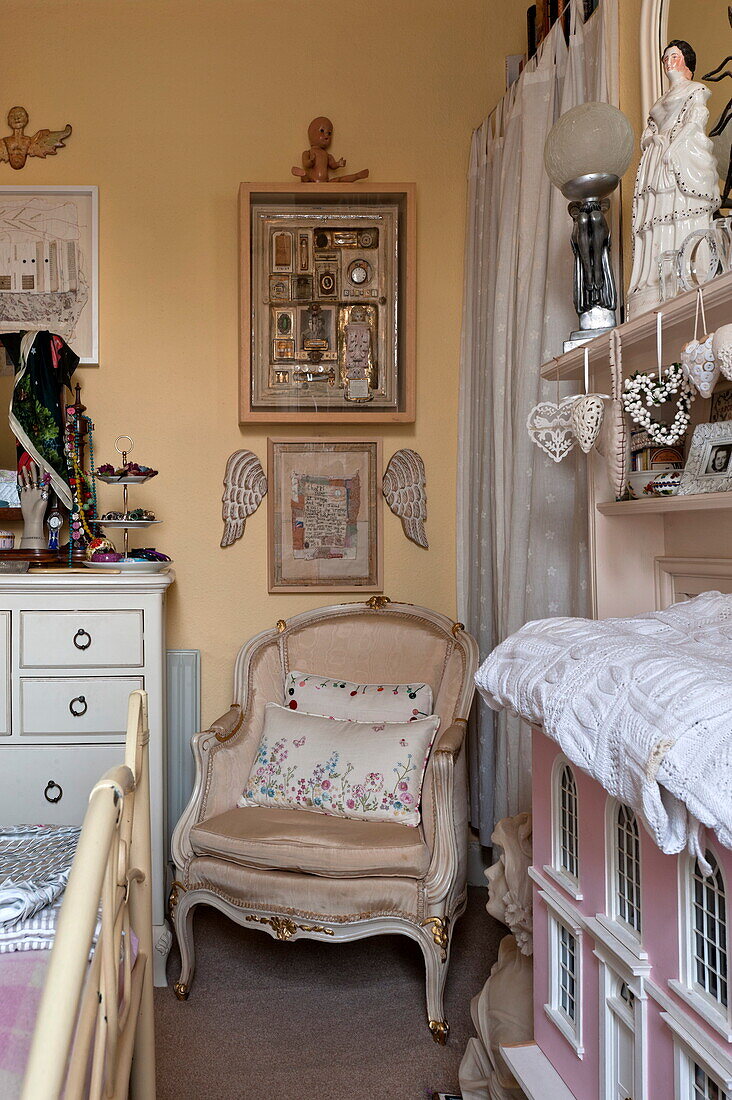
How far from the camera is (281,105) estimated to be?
131 inches

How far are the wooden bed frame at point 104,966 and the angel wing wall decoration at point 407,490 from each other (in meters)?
1.91

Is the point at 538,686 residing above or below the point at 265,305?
below

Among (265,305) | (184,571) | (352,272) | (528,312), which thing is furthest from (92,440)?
(528,312)

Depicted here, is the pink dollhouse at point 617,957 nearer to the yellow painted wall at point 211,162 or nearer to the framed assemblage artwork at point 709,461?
the framed assemblage artwork at point 709,461

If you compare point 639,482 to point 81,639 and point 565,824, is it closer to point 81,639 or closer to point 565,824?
point 565,824

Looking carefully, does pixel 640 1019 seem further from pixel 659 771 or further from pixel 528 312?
pixel 528 312

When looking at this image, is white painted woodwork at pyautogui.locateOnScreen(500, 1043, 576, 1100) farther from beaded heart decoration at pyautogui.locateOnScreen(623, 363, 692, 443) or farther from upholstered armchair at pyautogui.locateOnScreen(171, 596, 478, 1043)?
beaded heart decoration at pyautogui.locateOnScreen(623, 363, 692, 443)

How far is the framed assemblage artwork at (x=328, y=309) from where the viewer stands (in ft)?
10.7

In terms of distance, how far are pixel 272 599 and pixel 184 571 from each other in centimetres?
35

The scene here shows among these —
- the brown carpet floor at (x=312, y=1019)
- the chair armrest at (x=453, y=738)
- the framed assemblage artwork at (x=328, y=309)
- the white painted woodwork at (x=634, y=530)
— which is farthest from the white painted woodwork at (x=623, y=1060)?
the framed assemblage artwork at (x=328, y=309)

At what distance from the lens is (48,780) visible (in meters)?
2.73

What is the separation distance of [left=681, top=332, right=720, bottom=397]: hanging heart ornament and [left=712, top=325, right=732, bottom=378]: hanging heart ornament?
0.03 metres

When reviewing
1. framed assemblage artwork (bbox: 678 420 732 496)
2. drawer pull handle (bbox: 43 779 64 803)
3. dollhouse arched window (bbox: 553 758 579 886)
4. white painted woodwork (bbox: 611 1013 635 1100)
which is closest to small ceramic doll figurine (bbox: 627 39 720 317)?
framed assemblage artwork (bbox: 678 420 732 496)

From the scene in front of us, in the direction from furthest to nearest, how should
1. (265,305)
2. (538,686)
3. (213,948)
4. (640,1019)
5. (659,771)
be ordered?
(265,305) < (213,948) < (538,686) < (640,1019) < (659,771)
